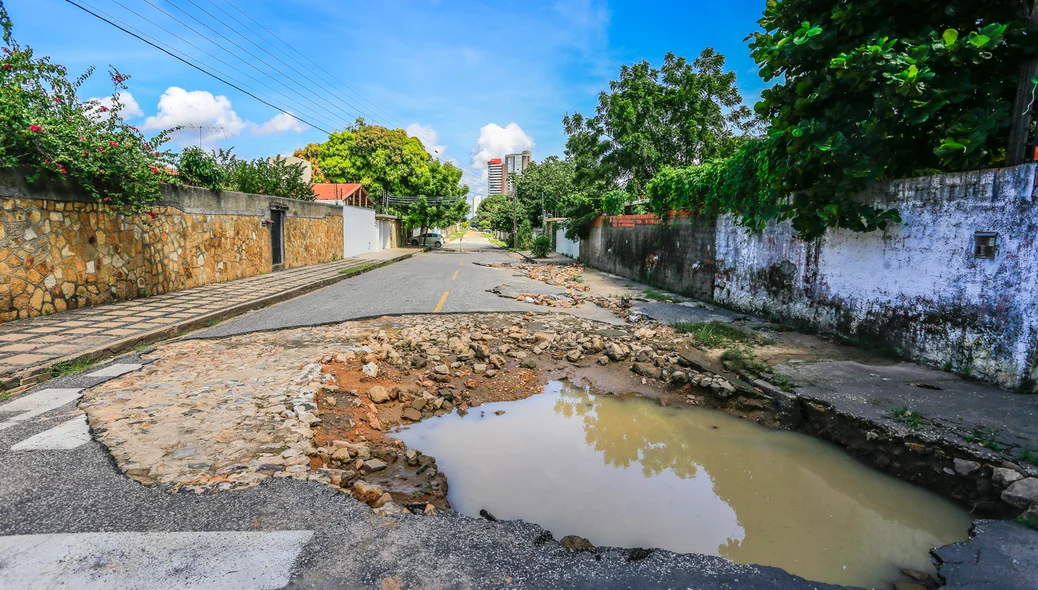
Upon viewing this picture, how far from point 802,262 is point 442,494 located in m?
6.73

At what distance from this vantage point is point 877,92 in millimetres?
5383

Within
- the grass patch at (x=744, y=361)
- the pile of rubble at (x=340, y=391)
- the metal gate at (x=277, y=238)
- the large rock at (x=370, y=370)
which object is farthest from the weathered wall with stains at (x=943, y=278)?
the metal gate at (x=277, y=238)

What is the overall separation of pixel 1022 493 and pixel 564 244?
2723cm

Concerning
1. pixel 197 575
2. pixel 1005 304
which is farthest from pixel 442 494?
pixel 1005 304

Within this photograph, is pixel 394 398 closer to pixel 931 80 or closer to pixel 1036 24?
pixel 931 80

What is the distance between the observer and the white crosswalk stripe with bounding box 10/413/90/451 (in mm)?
3369

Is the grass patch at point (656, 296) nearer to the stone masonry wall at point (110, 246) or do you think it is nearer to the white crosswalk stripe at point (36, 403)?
the white crosswalk stripe at point (36, 403)

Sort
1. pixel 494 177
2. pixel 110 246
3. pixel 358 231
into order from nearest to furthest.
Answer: pixel 110 246
pixel 358 231
pixel 494 177

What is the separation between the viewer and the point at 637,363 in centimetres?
620

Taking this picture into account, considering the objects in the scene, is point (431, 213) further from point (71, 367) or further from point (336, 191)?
point (71, 367)

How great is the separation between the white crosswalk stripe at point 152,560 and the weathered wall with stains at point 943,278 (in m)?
6.17

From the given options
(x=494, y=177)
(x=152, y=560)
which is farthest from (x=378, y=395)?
(x=494, y=177)

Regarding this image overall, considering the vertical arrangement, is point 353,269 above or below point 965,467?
above

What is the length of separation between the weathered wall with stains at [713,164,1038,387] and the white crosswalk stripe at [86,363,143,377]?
841 cm
